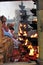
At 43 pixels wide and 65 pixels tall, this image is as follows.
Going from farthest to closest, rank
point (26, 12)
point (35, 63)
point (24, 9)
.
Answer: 1. point (24, 9)
2. point (26, 12)
3. point (35, 63)

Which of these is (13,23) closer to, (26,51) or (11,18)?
(11,18)

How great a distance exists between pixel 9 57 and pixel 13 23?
1.52 meters

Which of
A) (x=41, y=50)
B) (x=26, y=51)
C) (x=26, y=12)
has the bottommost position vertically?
(x=26, y=51)

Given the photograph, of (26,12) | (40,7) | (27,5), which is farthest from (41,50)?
(27,5)

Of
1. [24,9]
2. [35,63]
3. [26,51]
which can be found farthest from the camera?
[24,9]

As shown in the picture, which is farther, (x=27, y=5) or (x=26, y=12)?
(x=27, y=5)

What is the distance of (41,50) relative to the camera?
1.69 meters

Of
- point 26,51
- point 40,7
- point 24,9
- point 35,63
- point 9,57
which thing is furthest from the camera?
point 24,9

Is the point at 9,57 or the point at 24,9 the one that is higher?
the point at 24,9

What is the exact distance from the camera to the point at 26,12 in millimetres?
3615

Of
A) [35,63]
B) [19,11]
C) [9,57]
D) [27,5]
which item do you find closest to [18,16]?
[19,11]

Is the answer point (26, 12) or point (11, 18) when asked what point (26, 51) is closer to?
point (26, 12)

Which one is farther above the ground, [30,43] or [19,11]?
[19,11]

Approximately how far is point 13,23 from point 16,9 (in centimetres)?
34
